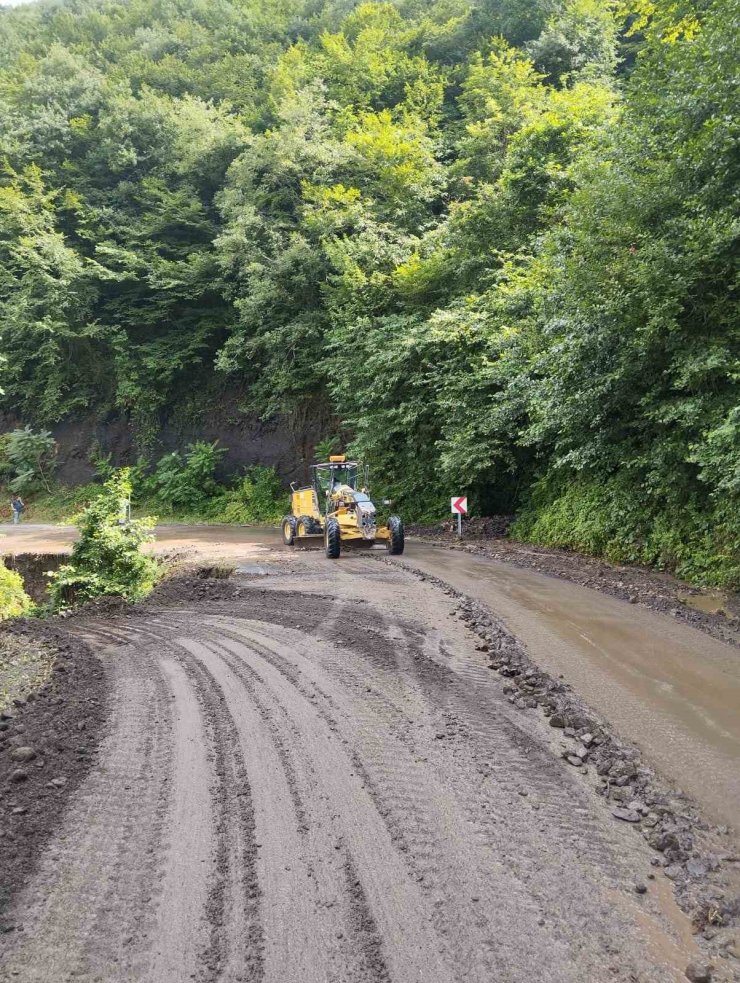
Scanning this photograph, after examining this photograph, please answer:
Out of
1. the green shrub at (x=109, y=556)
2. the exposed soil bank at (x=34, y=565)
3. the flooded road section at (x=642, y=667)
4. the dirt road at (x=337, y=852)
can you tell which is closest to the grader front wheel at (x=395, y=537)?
the flooded road section at (x=642, y=667)

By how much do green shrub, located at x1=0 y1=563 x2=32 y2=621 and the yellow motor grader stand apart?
20.9ft

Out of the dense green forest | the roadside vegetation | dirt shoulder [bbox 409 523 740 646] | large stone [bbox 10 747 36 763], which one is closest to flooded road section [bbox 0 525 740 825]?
dirt shoulder [bbox 409 523 740 646]

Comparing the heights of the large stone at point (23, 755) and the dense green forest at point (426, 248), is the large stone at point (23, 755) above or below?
below

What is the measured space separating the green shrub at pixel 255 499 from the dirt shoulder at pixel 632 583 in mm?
11157

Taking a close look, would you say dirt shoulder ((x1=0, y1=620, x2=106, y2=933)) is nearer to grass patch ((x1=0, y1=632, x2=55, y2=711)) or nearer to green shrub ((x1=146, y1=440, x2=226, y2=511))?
grass patch ((x1=0, y1=632, x2=55, y2=711))

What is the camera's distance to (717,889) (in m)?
3.03

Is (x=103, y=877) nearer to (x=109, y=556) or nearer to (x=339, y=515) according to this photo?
(x=109, y=556)

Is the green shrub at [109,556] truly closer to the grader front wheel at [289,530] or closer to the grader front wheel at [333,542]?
the grader front wheel at [333,542]

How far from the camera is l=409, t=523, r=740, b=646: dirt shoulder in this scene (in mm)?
8188

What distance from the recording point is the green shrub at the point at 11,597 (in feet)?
36.1

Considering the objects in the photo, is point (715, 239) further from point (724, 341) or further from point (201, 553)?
point (201, 553)

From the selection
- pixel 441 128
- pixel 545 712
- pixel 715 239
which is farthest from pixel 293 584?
pixel 441 128

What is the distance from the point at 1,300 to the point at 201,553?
21.8 m

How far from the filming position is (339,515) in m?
14.8
